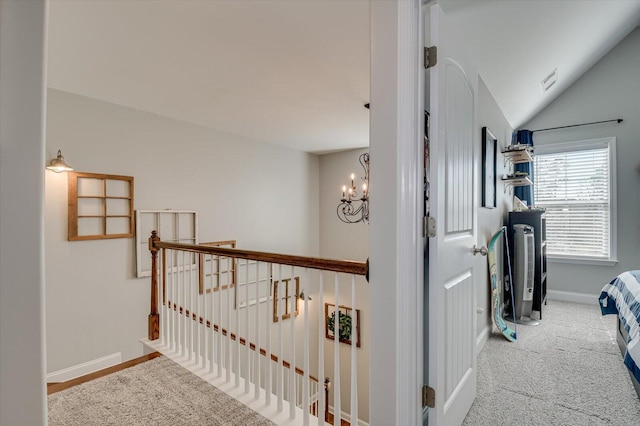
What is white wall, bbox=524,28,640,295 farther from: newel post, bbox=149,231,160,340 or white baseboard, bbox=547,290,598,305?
newel post, bbox=149,231,160,340

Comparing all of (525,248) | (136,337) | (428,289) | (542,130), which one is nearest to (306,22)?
(428,289)

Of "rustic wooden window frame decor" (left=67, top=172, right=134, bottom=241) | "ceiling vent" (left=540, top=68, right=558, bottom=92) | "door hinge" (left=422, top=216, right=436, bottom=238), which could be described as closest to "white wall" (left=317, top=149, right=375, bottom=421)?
"ceiling vent" (left=540, top=68, right=558, bottom=92)

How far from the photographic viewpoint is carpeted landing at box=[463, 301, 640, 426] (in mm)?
1741

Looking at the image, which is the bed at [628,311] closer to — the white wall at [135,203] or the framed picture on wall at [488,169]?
the framed picture on wall at [488,169]

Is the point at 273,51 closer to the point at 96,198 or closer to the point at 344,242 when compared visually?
the point at 96,198

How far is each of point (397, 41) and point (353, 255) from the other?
4510 mm

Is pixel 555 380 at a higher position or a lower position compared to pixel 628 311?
lower

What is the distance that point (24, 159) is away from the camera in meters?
0.54

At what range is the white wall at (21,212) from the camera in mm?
509

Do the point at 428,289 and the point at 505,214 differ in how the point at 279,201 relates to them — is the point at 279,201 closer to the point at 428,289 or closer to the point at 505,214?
the point at 505,214

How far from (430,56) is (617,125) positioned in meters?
4.06

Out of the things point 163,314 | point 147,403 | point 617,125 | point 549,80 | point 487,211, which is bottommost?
point 147,403

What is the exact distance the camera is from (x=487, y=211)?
2871 mm

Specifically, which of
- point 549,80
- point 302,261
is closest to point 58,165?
point 302,261
